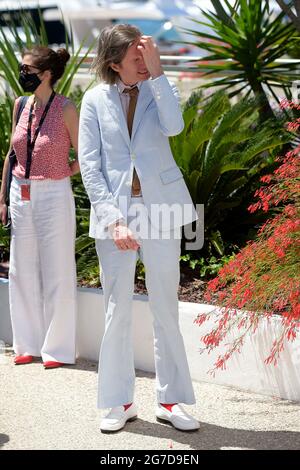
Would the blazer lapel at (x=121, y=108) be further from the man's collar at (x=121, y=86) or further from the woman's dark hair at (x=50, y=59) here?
the woman's dark hair at (x=50, y=59)

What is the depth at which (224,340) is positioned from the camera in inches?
208

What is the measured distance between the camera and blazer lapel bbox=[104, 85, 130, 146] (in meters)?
4.54

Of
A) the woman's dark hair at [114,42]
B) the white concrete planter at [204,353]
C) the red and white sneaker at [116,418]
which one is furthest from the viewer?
the white concrete planter at [204,353]

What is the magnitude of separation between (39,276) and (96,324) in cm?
47

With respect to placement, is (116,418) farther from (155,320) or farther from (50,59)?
(50,59)

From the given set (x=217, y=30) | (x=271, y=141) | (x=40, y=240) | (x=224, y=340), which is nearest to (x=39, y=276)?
(x=40, y=240)

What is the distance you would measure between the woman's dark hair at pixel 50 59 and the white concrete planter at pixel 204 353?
135 centimetres

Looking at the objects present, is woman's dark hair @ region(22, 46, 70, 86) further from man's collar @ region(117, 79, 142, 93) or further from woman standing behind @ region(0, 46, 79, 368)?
man's collar @ region(117, 79, 142, 93)

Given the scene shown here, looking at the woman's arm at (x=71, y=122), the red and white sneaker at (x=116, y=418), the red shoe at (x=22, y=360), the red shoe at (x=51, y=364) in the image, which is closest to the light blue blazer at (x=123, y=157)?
the red and white sneaker at (x=116, y=418)

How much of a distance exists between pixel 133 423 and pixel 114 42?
1.84 m

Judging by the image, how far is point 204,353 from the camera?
213 inches

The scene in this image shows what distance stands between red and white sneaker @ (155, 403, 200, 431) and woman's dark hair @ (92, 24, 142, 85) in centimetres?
166

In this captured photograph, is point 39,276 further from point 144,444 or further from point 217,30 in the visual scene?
point 217,30

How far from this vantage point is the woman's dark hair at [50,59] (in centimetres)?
565
